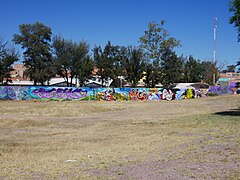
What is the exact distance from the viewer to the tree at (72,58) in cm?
5769

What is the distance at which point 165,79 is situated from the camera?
56562 mm

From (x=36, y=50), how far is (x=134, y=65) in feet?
62.2

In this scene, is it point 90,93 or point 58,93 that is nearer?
point 58,93

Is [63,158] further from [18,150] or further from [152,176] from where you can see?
[152,176]

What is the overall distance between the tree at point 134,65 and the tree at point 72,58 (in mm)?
6778

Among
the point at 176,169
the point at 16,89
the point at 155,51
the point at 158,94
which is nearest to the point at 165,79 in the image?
the point at 155,51

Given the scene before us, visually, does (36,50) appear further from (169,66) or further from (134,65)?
(169,66)

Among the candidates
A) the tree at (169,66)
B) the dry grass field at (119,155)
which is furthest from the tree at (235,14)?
the tree at (169,66)

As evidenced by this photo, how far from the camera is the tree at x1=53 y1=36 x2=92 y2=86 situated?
57.7 m

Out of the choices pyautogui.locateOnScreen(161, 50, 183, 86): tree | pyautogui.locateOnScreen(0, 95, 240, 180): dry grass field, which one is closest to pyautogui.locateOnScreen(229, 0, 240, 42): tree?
pyautogui.locateOnScreen(0, 95, 240, 180): dry grass field

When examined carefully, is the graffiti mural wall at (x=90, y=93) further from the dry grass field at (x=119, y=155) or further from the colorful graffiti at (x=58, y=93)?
the dry grass field at (x=119, y=155)

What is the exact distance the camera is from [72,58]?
57938mm

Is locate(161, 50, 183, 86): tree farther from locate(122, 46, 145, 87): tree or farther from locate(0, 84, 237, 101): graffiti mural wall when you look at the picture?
locate(0, 84, 237, 101): graffiti mural wall

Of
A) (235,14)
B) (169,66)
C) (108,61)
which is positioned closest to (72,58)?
(108,61)
